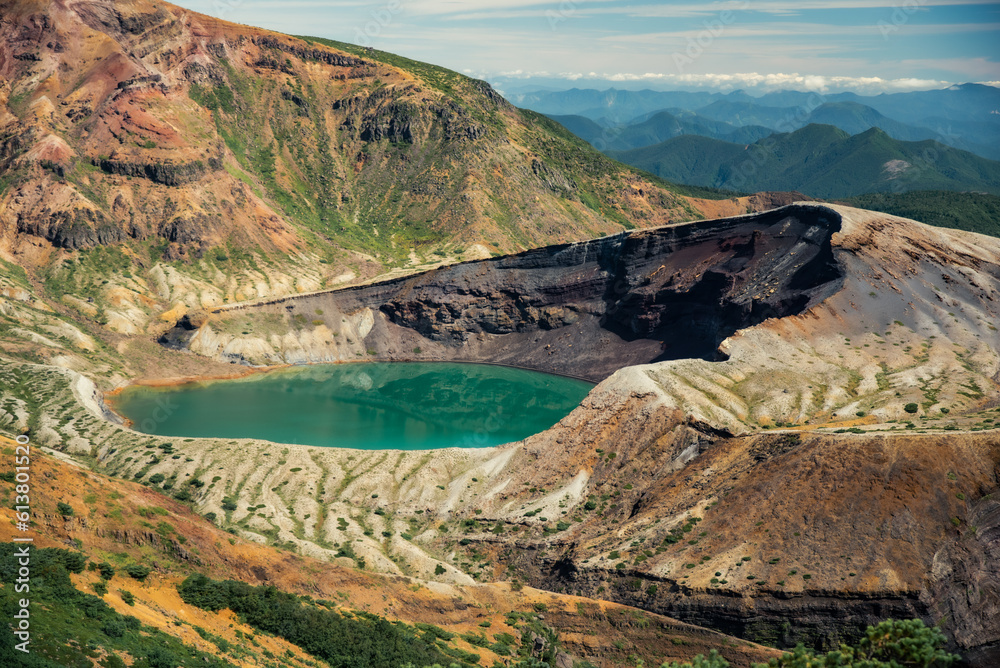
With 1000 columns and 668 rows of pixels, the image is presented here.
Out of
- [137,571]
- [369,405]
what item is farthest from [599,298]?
[137,571]

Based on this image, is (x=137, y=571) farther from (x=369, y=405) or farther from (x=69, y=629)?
(x=369, y=405)

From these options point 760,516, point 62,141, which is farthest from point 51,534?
point 62,141

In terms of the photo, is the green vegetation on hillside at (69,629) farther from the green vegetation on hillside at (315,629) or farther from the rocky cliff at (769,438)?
the rocky cliff at (769,438)

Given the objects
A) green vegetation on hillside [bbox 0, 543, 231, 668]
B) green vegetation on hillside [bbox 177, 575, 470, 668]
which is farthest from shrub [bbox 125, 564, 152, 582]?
green vegetation on hillside [bbox 0, 543, 231, 668]

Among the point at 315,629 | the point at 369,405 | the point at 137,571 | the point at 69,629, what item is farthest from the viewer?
the point at 369,405

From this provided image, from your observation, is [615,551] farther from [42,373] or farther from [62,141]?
[62,141]

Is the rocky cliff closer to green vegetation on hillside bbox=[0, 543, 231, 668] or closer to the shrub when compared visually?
the shrub

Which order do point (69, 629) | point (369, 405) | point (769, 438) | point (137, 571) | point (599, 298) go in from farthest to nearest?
point (599, 298), point (369, 405), point (769, 438), point (137, 571), point (69, 629)
